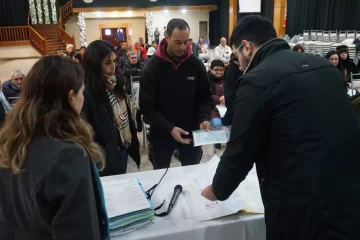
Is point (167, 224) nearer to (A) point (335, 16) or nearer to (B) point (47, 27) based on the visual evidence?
(A) point (335, 16)

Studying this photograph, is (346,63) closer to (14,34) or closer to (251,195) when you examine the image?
(251,195)

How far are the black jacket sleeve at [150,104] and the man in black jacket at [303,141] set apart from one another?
Result: 39.8 inches

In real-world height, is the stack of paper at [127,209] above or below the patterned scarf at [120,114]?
below

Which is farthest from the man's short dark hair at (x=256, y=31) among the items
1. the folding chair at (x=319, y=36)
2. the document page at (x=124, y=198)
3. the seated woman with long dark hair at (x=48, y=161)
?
the folding chair at (x=319, y=36)

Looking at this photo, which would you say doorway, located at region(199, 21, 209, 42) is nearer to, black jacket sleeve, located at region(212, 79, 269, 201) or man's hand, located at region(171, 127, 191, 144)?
man's hand, located at region(171, 127, 191, 144)

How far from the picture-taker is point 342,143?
3.29 feet

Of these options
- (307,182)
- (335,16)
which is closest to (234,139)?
(307,182)

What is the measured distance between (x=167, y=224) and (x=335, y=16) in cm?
1239

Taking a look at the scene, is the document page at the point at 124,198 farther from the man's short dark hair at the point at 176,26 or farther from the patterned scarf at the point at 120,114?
the man's short dark hair at the point at 176,26

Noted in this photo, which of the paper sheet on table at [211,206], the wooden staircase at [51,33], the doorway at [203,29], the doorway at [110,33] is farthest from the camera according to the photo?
the doorway at [203,29]

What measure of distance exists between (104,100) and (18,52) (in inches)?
523

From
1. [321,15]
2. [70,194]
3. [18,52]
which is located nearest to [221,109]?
[70,194]

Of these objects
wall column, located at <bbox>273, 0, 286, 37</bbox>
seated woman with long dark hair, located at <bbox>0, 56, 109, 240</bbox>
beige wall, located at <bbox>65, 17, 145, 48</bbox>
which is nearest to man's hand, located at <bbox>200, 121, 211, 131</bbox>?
seated woman with long dark hair, located at <bbox>0, 56, 109, 240</bbox>

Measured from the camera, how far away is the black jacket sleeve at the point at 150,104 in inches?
81.0
